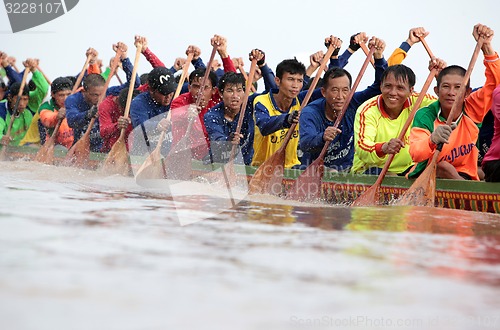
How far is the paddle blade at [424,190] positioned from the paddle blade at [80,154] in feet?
13.2

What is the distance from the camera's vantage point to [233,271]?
1774 mm

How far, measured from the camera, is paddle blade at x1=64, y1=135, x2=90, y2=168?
7.31 meters

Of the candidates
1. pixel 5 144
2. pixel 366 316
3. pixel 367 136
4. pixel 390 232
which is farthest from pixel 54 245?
pixel 5 144

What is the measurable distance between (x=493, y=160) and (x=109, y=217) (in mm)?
2264

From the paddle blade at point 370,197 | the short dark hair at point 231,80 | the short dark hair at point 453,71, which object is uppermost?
the short dark hair at point 231,80

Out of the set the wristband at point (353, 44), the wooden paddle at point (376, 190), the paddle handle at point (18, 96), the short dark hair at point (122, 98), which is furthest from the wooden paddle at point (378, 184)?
the paddle handle at point (18, 96)

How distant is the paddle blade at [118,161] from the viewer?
244 inches

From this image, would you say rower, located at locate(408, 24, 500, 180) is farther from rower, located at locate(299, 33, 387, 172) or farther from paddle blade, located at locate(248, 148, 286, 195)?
paddle blade, located at locate(248, 148, 286, 195)

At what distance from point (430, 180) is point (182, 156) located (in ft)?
8.24

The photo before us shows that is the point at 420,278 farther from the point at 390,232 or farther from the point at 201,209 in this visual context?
the point at 201,209

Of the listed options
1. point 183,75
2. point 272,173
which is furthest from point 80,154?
point 272,173

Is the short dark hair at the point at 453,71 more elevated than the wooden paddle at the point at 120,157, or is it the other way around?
the short dark hair at the point at 453,71

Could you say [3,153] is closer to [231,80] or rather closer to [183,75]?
[183,75]

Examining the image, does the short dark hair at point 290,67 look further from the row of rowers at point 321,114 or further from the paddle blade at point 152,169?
the paddle blade at point 152,169
